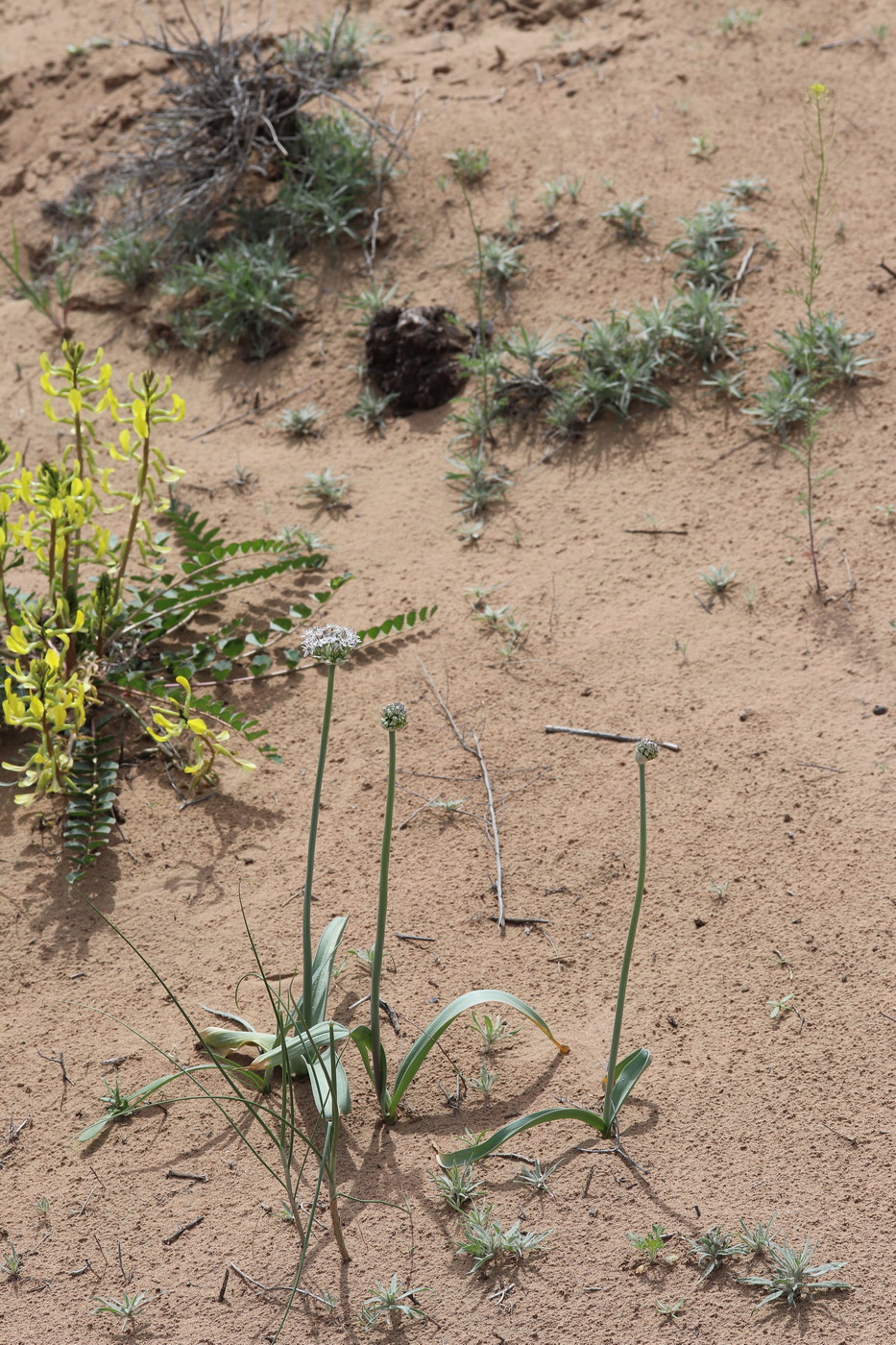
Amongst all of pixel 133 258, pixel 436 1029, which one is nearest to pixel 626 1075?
pixel 436 1029

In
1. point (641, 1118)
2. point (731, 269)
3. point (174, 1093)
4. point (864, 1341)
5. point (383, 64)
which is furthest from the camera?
point (383, 64)

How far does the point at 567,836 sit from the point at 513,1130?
2.84ft

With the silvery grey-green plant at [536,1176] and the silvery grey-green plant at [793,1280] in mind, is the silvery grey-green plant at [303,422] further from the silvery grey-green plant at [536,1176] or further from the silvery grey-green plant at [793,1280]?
the silvery grey-green plant at [793,1280]

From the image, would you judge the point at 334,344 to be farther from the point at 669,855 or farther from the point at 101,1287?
the point at 101,1287

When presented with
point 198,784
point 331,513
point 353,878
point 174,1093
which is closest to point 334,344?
point 331,513

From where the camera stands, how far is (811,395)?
366 centimetres

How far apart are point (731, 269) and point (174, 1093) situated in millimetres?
3312

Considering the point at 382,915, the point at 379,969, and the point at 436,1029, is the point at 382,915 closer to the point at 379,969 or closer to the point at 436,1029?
the point at 379,969

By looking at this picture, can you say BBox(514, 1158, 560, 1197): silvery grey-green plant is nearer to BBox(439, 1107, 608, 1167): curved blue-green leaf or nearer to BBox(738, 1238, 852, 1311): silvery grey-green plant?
BBox(439, 1107, 608, 1167): curved blue-green leaf

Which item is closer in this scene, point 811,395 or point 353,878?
point 353,878

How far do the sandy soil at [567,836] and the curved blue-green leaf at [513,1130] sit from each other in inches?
2.9

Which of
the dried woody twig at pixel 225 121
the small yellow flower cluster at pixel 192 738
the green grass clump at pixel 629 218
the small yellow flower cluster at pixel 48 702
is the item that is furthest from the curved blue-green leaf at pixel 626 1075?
the dried woody twig at pixel 225 121

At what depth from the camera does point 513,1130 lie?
1910mm

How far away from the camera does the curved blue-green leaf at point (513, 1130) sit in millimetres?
1905
